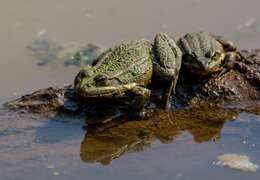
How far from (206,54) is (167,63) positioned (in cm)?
43

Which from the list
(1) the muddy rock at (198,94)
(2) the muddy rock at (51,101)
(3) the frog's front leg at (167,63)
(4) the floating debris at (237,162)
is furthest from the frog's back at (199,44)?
(2) the muddy rock at (51,101)

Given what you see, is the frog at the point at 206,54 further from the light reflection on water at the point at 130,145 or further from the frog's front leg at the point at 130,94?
the frog's front leg at the point at 130,94

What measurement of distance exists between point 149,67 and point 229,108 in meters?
0.94

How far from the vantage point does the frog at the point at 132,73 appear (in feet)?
18.4

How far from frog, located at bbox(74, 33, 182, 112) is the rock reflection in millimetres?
160

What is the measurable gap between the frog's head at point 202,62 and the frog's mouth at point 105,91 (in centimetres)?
60

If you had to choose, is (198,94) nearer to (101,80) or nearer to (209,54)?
(209,54)

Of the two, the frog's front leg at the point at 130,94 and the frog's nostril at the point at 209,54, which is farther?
the frog's nostril at the point at 209,54

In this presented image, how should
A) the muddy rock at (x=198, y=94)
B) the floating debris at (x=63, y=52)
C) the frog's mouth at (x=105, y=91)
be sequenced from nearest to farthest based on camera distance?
→ 1. the frog's mouth at (x=105, y=91)
2. the muddy rock at (x=198, y=94)
3. the floating debris at (x=63, y=52)

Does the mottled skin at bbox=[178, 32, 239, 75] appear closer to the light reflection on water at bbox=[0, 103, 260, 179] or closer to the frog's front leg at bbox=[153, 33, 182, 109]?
the frog's front leg at bbox=[153, 33, 182, 109]

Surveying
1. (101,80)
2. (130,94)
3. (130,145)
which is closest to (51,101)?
(101,80)

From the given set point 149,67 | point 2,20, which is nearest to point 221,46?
point 149,67

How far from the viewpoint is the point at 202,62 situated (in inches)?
229

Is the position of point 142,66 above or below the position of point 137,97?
above
